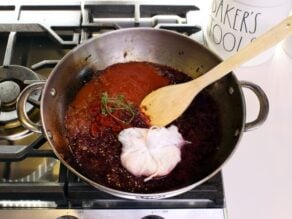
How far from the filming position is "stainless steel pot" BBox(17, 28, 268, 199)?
2.05 ft

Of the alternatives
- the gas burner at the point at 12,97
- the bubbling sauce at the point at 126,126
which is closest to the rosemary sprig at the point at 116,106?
the bubbling sauce at the point at 126,126

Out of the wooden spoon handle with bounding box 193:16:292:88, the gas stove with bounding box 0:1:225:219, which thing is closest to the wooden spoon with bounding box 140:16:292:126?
the wooden spoon handle with bounding box 193:16:292:88

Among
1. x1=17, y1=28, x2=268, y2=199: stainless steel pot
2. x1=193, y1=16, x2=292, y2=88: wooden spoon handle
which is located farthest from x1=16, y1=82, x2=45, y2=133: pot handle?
x1=193, y1=16, x2=292, y2=88: wooden spoon handle

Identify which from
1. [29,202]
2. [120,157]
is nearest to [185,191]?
[120,157]

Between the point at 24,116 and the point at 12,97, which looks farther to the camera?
the point at 12,97

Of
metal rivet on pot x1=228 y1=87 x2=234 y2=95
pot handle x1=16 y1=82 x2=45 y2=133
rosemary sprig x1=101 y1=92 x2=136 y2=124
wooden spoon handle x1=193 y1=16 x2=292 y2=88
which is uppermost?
wooden spoon handle x1=193 y1=16 x2=292 y2=88

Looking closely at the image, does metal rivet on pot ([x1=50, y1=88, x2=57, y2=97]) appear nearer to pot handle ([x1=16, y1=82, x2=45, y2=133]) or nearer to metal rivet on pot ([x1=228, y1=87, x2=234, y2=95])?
pot handle ([x1=16, y1=82, x2=45, y2=133])

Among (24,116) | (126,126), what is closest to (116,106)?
(126,126)

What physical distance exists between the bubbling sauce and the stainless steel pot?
1cm

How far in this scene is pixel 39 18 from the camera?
818mm

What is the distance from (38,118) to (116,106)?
4.6 inches

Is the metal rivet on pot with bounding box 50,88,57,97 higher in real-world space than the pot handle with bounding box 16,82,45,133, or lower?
higher

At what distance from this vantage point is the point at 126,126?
0.66m

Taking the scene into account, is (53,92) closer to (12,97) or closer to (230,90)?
(12,97)
